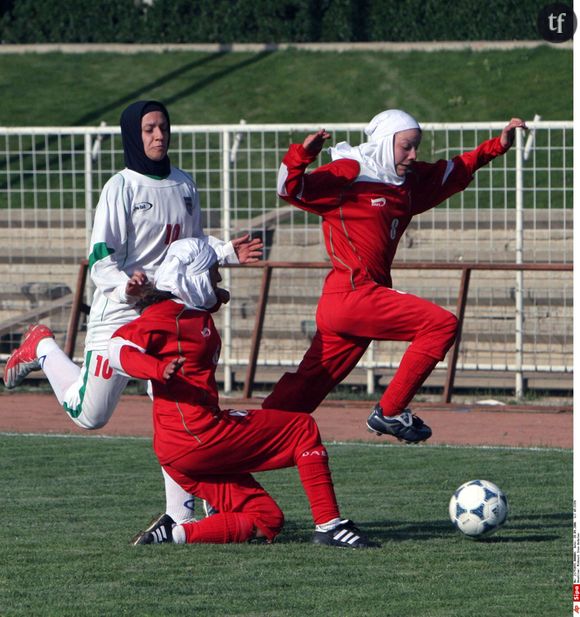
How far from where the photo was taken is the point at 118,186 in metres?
7.74

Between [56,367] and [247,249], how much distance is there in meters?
1.54

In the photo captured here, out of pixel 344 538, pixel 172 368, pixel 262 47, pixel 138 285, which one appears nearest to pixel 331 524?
pixel 344 538

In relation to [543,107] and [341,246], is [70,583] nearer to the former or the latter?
[341,246]

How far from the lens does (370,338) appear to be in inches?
320

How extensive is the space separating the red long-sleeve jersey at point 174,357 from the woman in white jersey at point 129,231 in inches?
25.2

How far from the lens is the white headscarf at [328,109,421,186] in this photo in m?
8.13

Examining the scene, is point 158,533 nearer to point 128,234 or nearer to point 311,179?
point 128,234

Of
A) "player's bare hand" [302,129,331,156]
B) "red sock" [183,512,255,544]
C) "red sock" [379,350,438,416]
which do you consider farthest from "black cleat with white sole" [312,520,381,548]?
"player's bare hand" [302,129,331,156]

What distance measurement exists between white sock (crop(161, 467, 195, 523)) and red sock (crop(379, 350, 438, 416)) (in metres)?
1.23

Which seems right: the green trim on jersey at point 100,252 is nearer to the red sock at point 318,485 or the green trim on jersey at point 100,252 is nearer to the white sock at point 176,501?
the white sock at point 176,501

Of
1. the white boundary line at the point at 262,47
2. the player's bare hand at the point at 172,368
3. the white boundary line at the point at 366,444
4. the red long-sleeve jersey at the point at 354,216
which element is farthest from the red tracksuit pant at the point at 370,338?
the white boundary line at the point at 262,47

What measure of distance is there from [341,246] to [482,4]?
73.5ft

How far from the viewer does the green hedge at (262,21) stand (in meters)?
29.6

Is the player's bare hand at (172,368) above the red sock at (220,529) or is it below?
above
